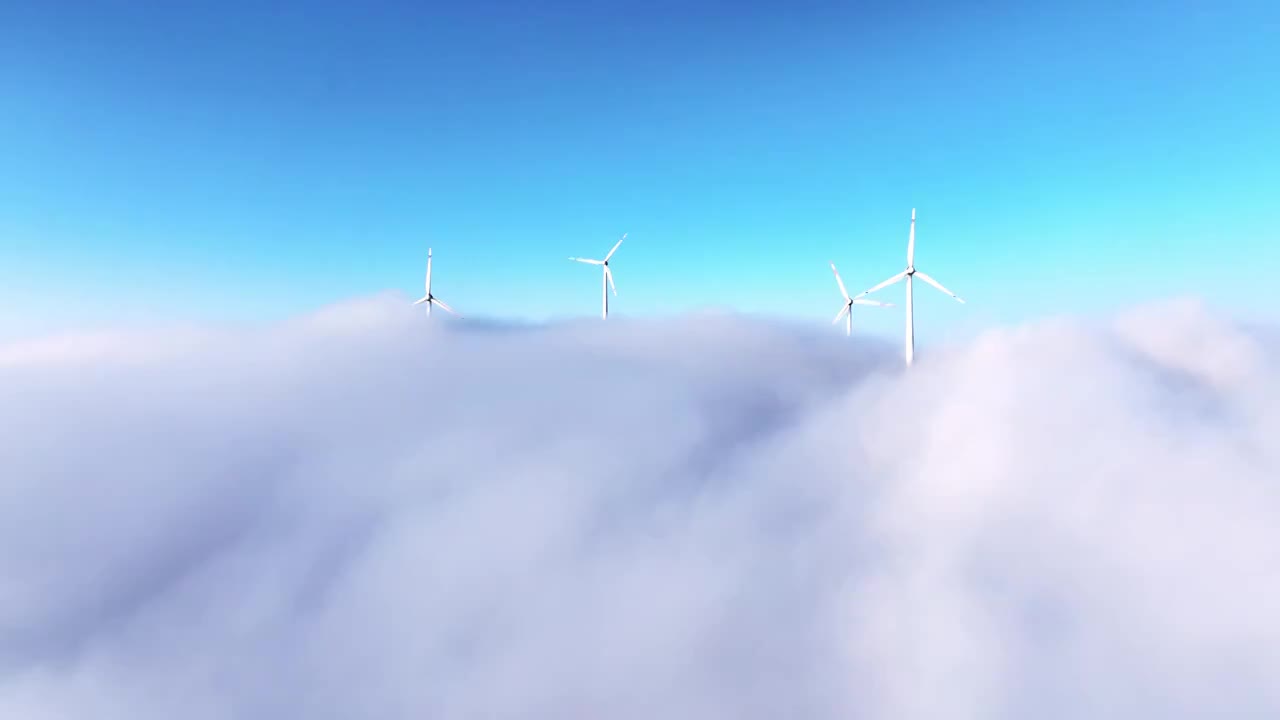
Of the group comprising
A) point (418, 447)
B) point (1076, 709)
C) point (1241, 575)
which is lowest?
point (1076, 709)

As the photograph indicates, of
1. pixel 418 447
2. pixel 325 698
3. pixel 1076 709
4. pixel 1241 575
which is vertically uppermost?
pixel 418 447

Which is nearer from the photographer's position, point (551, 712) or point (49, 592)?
point (551, 712)

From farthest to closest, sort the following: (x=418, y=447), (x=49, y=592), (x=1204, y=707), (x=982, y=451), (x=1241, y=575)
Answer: (x=418, y=447) < (x=982, y=451) < (x=1241, y=575) < (x=49, y=592) < (x=1204, y=707)

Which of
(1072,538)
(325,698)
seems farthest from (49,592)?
(1072,538)

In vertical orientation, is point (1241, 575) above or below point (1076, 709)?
above

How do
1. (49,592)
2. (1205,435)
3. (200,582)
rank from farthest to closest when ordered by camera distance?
(1205,435) < (200,582) < (49,592)

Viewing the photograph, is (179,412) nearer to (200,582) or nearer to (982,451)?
(200,582)

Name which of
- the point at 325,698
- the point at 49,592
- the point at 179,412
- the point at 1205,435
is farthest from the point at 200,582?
the point at 1205,435

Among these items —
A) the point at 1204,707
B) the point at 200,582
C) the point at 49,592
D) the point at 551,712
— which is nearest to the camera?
the point at 551,712

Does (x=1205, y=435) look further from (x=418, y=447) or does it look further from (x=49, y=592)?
(x=49, y=592)
